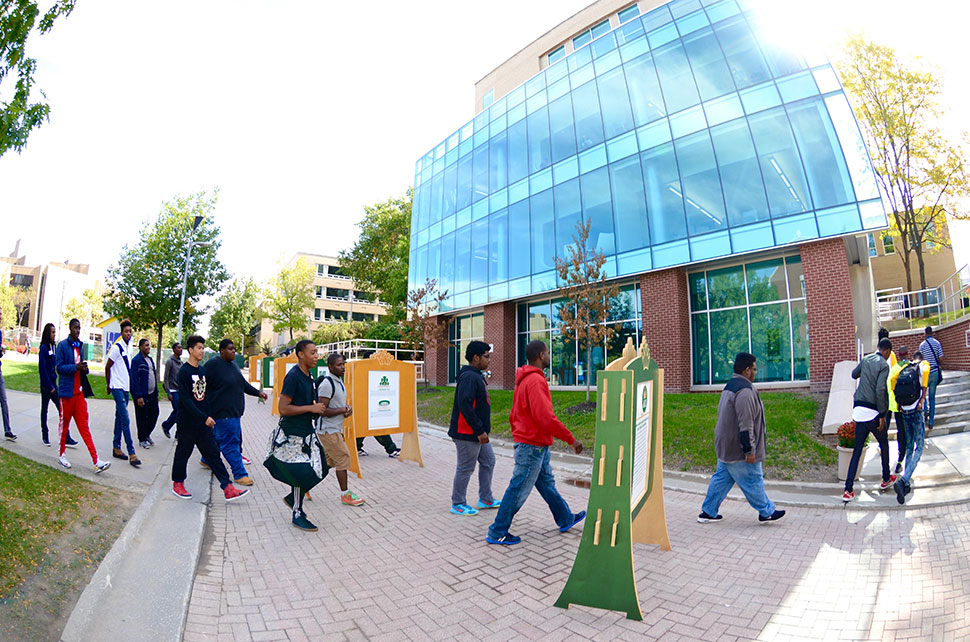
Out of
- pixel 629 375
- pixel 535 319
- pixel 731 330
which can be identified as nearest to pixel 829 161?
pixel 731 330

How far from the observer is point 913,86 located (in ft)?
68.1

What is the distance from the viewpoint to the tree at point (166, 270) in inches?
906

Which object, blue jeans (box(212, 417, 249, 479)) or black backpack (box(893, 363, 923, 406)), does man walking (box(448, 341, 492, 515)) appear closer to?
blue jeans (box(212, 417, 249, 479))

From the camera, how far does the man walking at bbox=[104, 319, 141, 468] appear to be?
698 cm

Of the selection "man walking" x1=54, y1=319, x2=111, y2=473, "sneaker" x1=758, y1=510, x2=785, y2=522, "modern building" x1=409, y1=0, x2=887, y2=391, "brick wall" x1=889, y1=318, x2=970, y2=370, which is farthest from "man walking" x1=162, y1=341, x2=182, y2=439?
"brick wall" x1=889, y1=318, x2=970, y2=370

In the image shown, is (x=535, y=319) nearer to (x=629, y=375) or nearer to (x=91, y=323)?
(x=629, y=375)

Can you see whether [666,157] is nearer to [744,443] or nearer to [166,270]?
[744,443]

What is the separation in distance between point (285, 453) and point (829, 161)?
1484 centimetres

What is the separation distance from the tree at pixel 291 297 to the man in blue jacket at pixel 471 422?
141 feet

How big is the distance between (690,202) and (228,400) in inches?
548

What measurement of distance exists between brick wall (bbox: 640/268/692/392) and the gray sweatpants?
381 inches

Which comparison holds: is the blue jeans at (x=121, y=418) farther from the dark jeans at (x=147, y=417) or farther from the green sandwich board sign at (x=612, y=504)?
the green sandwich board sign at (x=612, y=504)

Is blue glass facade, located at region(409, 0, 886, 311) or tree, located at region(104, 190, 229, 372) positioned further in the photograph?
tree, located at region(104, 190, 229, 372)

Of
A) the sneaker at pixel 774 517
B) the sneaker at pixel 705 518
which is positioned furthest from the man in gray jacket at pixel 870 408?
the sneaker at pixel 705 518
